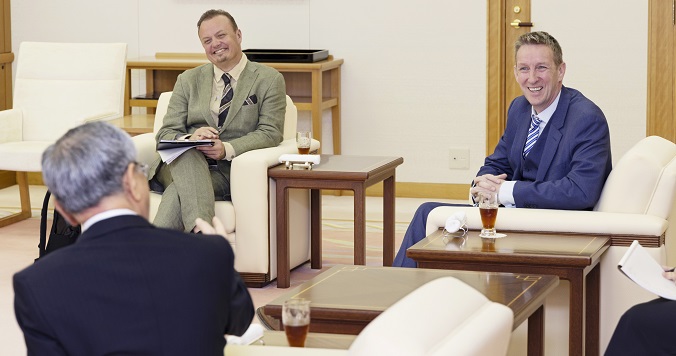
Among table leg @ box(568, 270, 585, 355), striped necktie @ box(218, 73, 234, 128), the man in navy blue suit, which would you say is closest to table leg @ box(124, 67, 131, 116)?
striped necktie @ box(218, 73, 234, 128)

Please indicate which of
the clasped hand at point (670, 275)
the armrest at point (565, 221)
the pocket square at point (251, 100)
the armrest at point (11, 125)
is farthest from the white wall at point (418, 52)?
the clasped hand at point (670, 275)

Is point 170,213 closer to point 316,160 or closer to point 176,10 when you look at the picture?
point 316,160

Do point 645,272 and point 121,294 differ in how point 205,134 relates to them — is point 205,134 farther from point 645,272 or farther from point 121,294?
point 121,294

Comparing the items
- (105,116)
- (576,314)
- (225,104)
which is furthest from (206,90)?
(576,314)

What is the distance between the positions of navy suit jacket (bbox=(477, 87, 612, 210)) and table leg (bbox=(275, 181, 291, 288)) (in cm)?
131

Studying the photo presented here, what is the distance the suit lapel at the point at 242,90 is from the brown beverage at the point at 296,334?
9.79 ft

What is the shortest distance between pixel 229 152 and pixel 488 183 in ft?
4.76

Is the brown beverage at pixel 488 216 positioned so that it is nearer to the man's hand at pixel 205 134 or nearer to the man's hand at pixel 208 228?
the man's hand at pixel 208 228

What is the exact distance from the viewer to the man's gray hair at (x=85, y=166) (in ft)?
6.33

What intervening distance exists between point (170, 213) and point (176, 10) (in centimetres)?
280

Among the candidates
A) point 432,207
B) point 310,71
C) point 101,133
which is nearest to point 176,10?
point 310,71

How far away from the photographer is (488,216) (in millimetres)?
3668

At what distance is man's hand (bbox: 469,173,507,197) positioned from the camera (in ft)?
13.5

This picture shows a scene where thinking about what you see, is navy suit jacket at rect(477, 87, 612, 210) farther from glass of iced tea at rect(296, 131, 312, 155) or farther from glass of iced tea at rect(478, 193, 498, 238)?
glass of iced tea at rect(296, 131, 312, 155)
